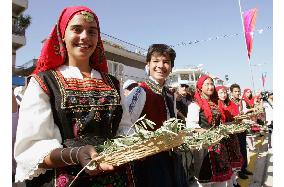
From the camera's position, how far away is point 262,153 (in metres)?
9.59

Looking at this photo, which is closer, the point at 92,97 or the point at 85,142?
the point at 85,142

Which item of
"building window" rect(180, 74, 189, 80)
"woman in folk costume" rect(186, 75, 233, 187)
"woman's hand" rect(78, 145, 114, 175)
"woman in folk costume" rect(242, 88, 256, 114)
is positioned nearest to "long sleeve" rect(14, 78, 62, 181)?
"woman's hand" rect(78, 145, 114, 175)

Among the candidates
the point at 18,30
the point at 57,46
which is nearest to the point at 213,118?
the point at 57,46

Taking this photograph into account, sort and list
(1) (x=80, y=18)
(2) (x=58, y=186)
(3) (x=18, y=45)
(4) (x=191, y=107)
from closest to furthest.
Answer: (2) (x=58, y=186)
(1) (x=80, y=18)
(4) (x=191, y=107)
(3) (x=18, y=45)

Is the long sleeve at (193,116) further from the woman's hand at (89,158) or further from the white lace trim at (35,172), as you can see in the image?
the woman's hand at (89,158)

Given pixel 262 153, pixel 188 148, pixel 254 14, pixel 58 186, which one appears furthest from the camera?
pixel 254 14

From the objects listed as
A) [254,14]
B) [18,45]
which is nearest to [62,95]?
[254,14]

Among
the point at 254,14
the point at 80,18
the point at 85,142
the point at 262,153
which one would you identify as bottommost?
the point at 262,153

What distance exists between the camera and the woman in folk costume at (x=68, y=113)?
5.73 ft

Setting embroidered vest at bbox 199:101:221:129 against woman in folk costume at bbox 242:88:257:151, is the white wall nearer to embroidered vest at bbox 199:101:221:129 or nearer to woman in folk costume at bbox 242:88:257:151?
woman in folk costume at bbox 242:88:257:151

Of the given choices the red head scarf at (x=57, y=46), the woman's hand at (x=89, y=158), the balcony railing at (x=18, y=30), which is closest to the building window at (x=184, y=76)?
the balcony railing at (x=18, y=30)

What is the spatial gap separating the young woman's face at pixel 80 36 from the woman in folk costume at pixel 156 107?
38.5 inches
